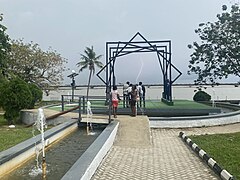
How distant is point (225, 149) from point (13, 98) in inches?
461

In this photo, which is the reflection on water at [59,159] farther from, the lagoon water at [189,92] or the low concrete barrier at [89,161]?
the lagoon water at [189,92]

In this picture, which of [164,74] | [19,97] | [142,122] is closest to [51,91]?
[164,74]

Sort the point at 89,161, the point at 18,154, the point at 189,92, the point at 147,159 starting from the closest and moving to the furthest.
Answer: the point at 89,161 < the point at 18,154 < the point at 147,159 < the point at 189,92

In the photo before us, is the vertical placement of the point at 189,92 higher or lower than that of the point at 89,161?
higher

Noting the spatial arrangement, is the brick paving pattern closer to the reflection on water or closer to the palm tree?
the reflection on water

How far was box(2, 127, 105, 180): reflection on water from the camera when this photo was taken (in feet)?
20.2

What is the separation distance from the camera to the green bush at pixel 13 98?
16578mm

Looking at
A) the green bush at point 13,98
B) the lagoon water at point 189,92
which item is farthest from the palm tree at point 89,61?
the green bush at point 13,98

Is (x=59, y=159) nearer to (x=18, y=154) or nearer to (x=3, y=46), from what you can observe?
(x=18, y=154)

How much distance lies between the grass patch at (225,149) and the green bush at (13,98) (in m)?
9.96

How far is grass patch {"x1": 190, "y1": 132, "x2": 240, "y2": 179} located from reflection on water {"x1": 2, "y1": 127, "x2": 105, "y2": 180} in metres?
3.13

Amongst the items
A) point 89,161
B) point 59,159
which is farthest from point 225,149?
A: point 59,159

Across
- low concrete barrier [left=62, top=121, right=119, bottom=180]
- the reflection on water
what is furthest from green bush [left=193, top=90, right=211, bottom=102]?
low concrete barrier [left=62, top=121, right=119, bottom=180]

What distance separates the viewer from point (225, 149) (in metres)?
8.25
